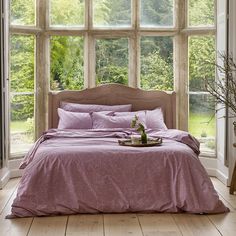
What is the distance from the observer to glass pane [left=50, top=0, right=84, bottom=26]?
28.1 feet

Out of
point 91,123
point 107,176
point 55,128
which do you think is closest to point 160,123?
point 91,123

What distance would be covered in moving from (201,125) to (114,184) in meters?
2.83

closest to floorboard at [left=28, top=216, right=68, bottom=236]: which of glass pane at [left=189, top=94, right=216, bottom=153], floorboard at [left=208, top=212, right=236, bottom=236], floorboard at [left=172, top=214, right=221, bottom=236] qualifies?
floorboard at [left=172, top=214, right=221, bottom=236]

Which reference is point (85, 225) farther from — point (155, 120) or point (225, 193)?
point (155, 120)

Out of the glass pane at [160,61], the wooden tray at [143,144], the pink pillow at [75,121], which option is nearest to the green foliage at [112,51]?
the glass pane at [160,61]

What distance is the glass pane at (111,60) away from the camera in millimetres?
8719

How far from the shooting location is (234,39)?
7.22 metres

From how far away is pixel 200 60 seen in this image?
8.40 m

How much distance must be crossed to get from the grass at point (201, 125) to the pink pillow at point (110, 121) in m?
0.93

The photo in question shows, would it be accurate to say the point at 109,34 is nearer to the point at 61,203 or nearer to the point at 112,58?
the point at 112,58

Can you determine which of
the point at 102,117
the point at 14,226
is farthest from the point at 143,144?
the point at 14,226

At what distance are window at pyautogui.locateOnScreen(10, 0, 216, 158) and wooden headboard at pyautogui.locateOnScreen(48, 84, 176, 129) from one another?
0.91 feet

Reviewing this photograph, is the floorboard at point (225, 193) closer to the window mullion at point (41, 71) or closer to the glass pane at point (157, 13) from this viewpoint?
the glass pane at point (157, 13)

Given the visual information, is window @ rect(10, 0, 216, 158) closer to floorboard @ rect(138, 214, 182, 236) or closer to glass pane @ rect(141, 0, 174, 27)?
glass pane @ rect(141, 0, 174, 27)
